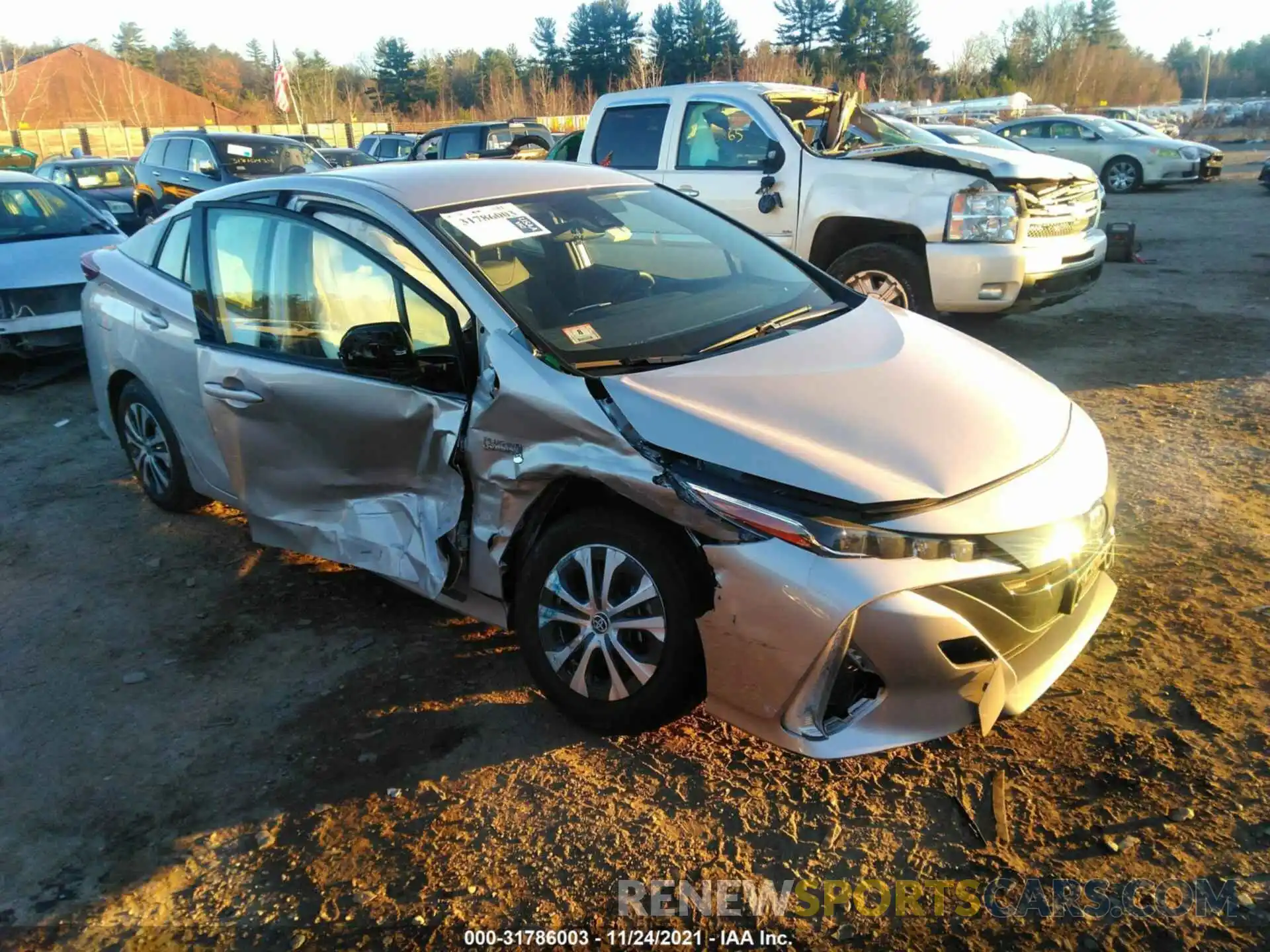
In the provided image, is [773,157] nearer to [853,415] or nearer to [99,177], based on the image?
[853,415]

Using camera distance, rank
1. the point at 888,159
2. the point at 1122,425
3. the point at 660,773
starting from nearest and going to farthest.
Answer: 1. the point at 660,773
2. the point at 1122,425
3. the point at 888,159

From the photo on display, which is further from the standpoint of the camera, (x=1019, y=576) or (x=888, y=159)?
(x=888, y=159)

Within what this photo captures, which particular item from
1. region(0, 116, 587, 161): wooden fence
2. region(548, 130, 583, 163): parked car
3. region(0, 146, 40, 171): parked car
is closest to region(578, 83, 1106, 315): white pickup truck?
region(548, 130, 583, 163): parked car

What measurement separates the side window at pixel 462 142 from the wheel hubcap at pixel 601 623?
580 inches

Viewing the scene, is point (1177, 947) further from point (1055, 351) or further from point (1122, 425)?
point (1055, 351)

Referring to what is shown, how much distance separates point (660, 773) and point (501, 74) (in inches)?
2678

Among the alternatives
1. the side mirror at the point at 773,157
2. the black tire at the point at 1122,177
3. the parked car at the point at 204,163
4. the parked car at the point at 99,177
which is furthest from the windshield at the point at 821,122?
the black tire at the point at 1122,177

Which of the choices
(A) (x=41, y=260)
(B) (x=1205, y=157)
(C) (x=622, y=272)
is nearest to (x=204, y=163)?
(A) (x=41, y=260)

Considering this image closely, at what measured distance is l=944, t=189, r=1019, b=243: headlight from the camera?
21.8ft

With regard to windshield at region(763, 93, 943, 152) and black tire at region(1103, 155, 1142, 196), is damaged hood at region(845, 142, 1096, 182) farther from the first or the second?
black tire at region(1103, 155, 1142, 196)

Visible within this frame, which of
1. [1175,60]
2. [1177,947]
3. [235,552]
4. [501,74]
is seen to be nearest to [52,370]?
[235,552]

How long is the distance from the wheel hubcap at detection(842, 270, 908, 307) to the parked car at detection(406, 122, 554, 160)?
10.1 metres

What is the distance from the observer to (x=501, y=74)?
6412cm

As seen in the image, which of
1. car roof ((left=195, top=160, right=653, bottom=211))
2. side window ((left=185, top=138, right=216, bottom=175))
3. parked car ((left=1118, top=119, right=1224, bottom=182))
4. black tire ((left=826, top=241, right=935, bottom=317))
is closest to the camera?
car roof ((left=195, top=160, right=653, bottom=211))
